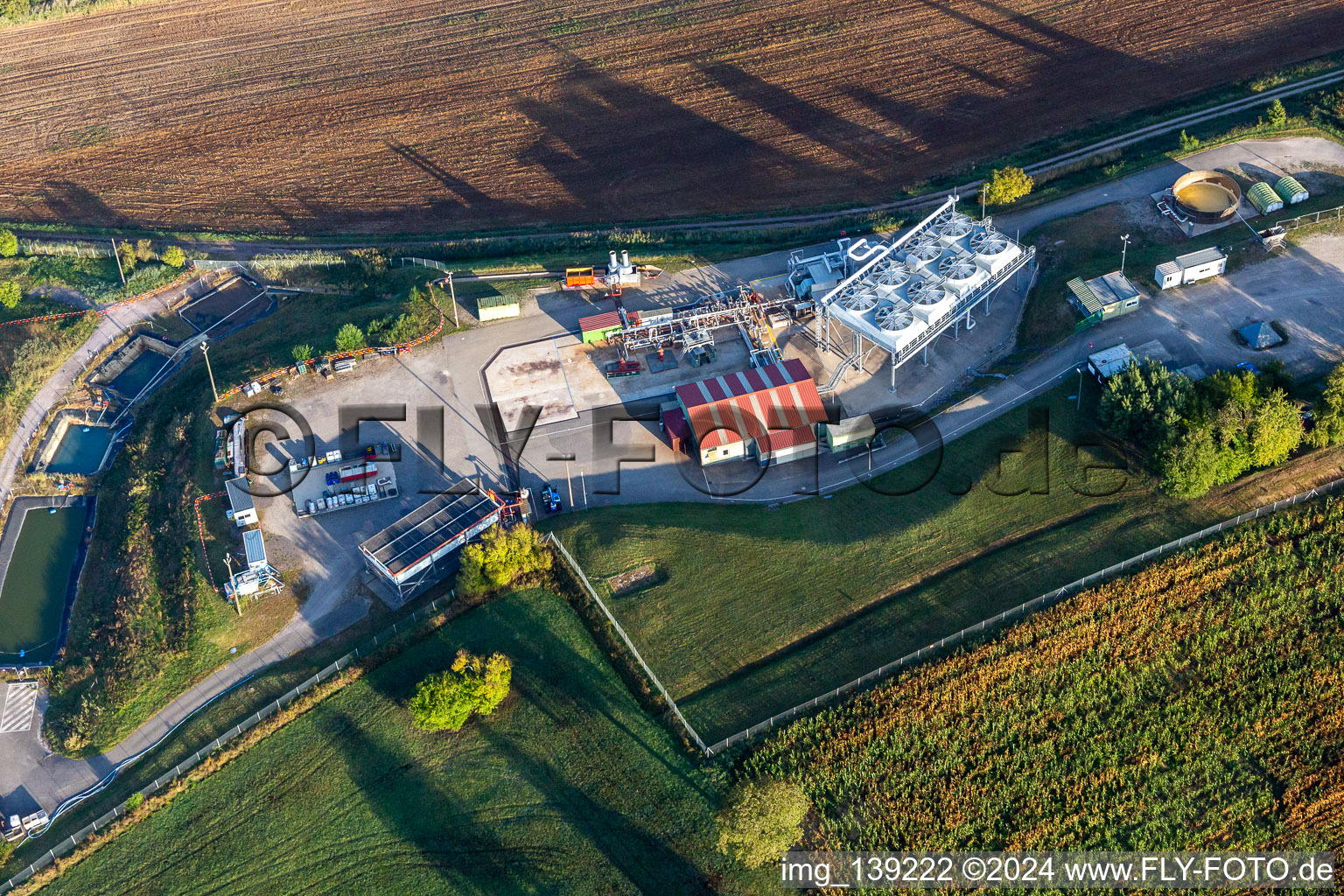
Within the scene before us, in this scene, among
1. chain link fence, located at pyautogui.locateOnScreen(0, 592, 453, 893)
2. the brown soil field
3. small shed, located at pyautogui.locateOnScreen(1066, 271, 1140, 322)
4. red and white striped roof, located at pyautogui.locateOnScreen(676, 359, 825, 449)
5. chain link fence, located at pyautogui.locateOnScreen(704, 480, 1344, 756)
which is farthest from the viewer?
the brown soil field

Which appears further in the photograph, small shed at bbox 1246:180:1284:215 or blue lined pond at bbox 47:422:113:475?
small shed at bbox 1246:180:1284:215

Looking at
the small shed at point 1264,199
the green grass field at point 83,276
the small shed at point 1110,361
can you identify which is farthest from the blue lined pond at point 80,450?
the small shed at point 1264,199

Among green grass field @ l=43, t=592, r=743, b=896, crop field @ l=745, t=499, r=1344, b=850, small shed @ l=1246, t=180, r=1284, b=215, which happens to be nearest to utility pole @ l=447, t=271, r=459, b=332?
green grass field @ l=43, t=592, r=743, b=896

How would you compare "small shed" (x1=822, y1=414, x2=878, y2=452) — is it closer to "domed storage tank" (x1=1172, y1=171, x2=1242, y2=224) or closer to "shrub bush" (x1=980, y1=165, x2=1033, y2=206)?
"shrub bush" (x1=980, y1=165, x2=1033, y2=206)

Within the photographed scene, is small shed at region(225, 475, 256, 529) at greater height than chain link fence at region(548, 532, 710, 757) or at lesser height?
greater

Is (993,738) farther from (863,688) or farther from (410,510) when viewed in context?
(410,510)

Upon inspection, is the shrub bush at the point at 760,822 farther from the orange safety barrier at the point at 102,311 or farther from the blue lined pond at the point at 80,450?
the orange safety barrier at the point at 102,311

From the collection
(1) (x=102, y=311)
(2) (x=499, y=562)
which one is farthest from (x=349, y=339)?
(1) (x=102, y=311)

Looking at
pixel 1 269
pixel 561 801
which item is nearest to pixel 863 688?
pixel 561 801
